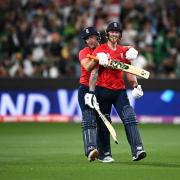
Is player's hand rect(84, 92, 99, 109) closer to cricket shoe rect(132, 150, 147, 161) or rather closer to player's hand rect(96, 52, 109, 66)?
player's hand rect(96, 52, 109, 66)

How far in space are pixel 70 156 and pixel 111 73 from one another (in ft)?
6.59

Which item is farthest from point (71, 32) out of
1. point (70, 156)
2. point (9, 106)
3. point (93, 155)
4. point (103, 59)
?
point (93, 155)

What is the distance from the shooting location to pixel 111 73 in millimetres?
11977

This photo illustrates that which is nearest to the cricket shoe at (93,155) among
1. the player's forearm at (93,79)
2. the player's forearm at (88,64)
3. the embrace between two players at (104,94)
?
the embrace between two players at (104,94)

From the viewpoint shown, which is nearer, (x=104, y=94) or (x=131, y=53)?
(x=131, y=53)

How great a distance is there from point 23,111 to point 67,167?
10641 millimetres

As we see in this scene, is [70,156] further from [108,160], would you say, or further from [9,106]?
[9,106]

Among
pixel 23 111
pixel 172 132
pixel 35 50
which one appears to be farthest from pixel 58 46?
pixel 172 132

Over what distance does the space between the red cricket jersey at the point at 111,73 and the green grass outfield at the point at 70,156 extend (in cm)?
129

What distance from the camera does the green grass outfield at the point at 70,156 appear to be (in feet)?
33.9

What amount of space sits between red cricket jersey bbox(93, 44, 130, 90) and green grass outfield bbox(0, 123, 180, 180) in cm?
129

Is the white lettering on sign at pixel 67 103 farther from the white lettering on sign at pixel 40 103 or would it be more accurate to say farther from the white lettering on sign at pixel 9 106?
the white lettering on sign at pixel 9 106

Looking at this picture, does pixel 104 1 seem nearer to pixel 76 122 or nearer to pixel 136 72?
pixel 76 122

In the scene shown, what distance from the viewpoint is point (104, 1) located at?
79.0 ft
